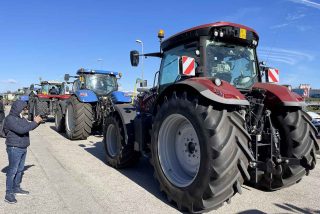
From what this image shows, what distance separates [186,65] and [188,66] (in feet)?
0.13

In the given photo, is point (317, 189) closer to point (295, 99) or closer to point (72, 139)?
point (295, 99)

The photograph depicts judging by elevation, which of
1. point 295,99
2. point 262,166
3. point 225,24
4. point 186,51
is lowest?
point 262,166

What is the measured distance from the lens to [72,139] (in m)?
11.5

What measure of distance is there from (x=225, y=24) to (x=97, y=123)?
749cm

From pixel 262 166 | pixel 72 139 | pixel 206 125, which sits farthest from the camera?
pixel 72 139

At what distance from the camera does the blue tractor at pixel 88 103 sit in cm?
1116

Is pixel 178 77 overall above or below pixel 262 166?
above

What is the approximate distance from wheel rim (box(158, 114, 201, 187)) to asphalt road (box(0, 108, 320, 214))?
46cm

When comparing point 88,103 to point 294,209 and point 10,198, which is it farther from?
point 294,209

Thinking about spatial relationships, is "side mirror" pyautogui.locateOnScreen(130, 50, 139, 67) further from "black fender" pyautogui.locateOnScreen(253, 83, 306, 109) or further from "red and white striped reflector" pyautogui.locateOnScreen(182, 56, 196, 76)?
"black fender" pyautogui.locateOnScreen(253, 83, 306, 109)

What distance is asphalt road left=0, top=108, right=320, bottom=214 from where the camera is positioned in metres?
4.84

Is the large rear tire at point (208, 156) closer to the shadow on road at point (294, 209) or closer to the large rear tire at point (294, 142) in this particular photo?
the shadow on road at point (294, 209)

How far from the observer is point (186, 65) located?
16.7 ft

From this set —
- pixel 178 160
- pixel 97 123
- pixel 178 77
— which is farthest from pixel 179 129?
pixel 97 123
